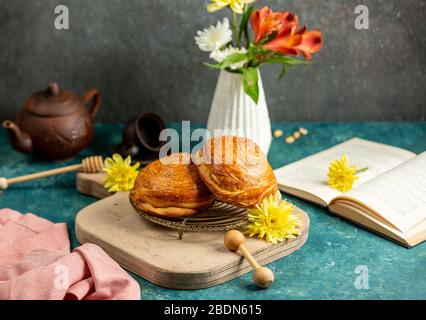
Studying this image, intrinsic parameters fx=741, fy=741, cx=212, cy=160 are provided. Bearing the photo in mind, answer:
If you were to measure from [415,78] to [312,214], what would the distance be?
28.2 inches

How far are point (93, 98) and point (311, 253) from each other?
0.88 m

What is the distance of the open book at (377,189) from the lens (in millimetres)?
1571

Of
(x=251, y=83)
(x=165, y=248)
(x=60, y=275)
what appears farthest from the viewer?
(x=251, y=83)

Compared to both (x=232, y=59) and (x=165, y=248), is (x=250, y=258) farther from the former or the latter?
(x=232, y=59)

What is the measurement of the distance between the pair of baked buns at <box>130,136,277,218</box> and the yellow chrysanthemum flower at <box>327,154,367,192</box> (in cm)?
26

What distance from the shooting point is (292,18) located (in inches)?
66.2

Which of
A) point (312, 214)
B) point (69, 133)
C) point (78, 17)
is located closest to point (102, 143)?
point (69, 133)

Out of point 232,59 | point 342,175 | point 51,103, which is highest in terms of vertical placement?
point 232,59

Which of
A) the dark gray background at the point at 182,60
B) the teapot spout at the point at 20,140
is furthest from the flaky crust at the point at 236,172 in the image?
the dark gray background at the point at 182,60

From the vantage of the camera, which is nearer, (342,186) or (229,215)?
(229,215)

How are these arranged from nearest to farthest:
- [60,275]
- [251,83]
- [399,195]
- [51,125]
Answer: [60,275] → [399,195] → [251,83] → [51,125]

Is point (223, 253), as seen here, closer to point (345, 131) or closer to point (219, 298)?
point (219, 298)

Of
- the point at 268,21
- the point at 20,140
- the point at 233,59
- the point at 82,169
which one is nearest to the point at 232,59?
the point at 233,59

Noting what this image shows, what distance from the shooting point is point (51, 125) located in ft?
6.19
